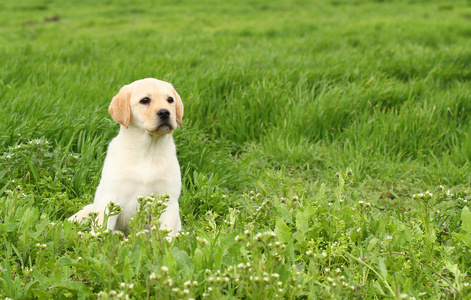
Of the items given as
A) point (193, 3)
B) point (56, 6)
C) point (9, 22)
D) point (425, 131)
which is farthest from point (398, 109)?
point (56, 6)

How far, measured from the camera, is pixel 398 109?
224 inches

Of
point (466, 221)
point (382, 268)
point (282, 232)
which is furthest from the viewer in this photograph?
point (466, 221)

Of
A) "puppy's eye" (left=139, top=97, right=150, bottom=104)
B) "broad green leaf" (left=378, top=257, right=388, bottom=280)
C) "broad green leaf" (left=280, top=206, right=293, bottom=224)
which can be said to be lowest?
"broad green leaf" (left=280, top=206, right=293, bottom=224)

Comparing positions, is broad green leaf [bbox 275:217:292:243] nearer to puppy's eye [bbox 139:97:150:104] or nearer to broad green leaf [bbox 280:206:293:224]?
broad green leaf [bbox 280:206:293:224]

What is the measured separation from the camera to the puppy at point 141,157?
3102 mm

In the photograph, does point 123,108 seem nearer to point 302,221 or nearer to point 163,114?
point 163,114

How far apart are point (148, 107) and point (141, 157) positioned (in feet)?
1.04

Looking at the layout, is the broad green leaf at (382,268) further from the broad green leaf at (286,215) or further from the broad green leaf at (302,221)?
the broad green leaf at (286,215)

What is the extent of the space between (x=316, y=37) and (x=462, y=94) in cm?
423

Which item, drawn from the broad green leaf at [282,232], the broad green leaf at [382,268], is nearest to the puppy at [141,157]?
the broad green leaf at [282,232]

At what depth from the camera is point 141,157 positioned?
318 centimetres

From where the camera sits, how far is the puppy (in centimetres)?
310

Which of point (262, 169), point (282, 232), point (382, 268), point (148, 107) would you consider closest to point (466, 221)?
point (382, 268)

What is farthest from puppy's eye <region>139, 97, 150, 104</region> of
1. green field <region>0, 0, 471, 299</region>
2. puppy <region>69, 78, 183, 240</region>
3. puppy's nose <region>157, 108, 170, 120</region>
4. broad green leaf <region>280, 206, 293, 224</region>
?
broad green leaf <region>280, 206, 293, 224</region>
